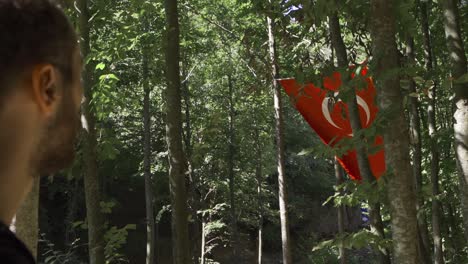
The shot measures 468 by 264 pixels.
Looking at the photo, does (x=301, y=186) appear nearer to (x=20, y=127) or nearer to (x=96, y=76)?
(x=96, y=76)

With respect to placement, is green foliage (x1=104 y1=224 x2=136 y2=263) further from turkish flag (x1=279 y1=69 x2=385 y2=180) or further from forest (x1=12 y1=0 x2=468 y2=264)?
turkish flag (x1=279 y1=69 x2=385 y2=180)

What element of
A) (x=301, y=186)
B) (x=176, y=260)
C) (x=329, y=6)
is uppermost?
(x=301, y=186)

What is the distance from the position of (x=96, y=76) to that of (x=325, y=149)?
125 inches

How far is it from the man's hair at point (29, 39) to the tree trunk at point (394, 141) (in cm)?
427

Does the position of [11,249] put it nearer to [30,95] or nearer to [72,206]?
[30,95]

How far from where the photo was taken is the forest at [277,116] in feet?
16.8

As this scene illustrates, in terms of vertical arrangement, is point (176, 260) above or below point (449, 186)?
below

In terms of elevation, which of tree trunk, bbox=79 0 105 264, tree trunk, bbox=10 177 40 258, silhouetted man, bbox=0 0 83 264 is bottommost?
silhouetted man, bbox=0 0 83 264

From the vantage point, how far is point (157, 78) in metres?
8.13

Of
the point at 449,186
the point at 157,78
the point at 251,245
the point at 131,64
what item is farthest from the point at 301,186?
the point at 157,78

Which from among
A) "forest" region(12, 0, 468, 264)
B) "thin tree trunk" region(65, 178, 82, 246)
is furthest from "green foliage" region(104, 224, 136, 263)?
"thin tree trunk" region(65, 178, 82, 246)

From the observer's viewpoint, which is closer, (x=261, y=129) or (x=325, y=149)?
(x=325, y=149)

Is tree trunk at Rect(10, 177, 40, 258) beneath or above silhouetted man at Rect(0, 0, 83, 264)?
above

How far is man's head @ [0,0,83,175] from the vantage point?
78 centimetres
